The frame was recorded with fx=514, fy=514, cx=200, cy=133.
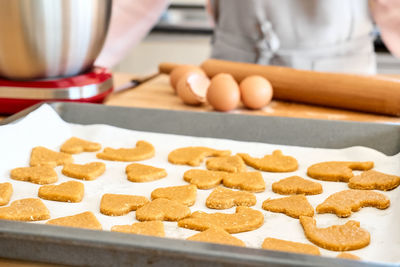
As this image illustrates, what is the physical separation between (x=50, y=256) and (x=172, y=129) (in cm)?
54

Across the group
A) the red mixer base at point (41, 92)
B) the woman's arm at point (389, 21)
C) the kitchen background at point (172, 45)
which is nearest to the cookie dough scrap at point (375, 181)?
the red mixer base at point (41, 92)

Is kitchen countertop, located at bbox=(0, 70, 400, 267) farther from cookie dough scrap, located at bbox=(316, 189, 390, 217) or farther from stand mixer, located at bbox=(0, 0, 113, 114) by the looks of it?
cookie dough scrap, located at bbox=(316, 189, 390, 217)

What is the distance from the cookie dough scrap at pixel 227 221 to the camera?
0.74m

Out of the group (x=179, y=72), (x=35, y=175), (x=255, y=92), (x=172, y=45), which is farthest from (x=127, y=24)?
(x=172, y=45)

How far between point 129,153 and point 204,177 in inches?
7.1

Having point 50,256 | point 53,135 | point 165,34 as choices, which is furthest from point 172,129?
point 165,34

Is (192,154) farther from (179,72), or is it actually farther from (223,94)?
(179,72)

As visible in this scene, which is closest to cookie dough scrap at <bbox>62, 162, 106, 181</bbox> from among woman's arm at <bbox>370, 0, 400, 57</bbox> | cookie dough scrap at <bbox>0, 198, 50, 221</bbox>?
cookie dough scrap at <bbox>0, 198, 50, 221</bbox>

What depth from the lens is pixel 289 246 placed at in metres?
0.67

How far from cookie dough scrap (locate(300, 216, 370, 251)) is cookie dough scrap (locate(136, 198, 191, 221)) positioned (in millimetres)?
185

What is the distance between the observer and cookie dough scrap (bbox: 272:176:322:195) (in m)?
0.87

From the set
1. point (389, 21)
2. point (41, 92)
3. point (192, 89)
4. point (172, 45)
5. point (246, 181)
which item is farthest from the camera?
point (172, 45)

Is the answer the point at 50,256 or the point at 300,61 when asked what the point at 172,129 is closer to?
the point at 50,256

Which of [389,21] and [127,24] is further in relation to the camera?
[127,24]
